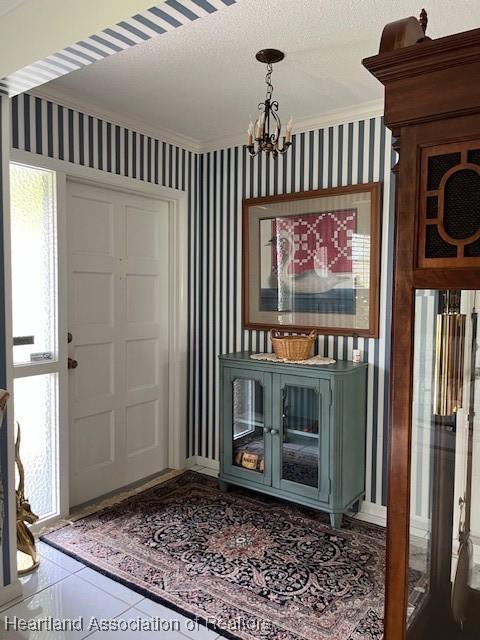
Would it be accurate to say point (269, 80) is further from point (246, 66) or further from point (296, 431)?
point (296, 431)

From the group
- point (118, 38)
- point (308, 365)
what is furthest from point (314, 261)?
point (118, 38)

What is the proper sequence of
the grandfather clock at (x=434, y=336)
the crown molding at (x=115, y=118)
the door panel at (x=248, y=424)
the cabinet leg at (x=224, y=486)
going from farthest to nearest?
the cabinet leg at (x=224, y=486), the door panel at (x=248, y=424), the crown molding at (x=115, y=118), the grandfather clock at (x=434, y=336)

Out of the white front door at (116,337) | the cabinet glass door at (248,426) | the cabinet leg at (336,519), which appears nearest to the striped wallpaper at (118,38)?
the white front door at (116,337)

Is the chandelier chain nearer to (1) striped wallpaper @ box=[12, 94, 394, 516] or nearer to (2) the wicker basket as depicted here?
(1) striped wallpaper @ box=[12, 94, 394, 516]

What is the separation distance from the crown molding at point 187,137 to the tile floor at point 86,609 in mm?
2534

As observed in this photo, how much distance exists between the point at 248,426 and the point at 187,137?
7.05ft

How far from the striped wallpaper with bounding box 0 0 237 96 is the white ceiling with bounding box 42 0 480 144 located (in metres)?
0.54

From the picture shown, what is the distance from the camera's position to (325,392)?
9.43 feet

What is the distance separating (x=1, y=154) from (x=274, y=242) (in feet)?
6.04

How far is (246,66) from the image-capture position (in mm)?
2475

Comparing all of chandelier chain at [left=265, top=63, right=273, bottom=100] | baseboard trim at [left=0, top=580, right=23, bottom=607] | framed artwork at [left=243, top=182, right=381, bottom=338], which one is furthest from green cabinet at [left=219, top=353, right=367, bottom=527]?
chandelier chain at [left=265, top=63, right=273, bottom=100]

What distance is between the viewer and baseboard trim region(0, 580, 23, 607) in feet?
7.23

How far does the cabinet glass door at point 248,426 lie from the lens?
317 centimetres

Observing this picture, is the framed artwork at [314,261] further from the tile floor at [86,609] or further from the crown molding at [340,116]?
the tile floor at [86,609]
